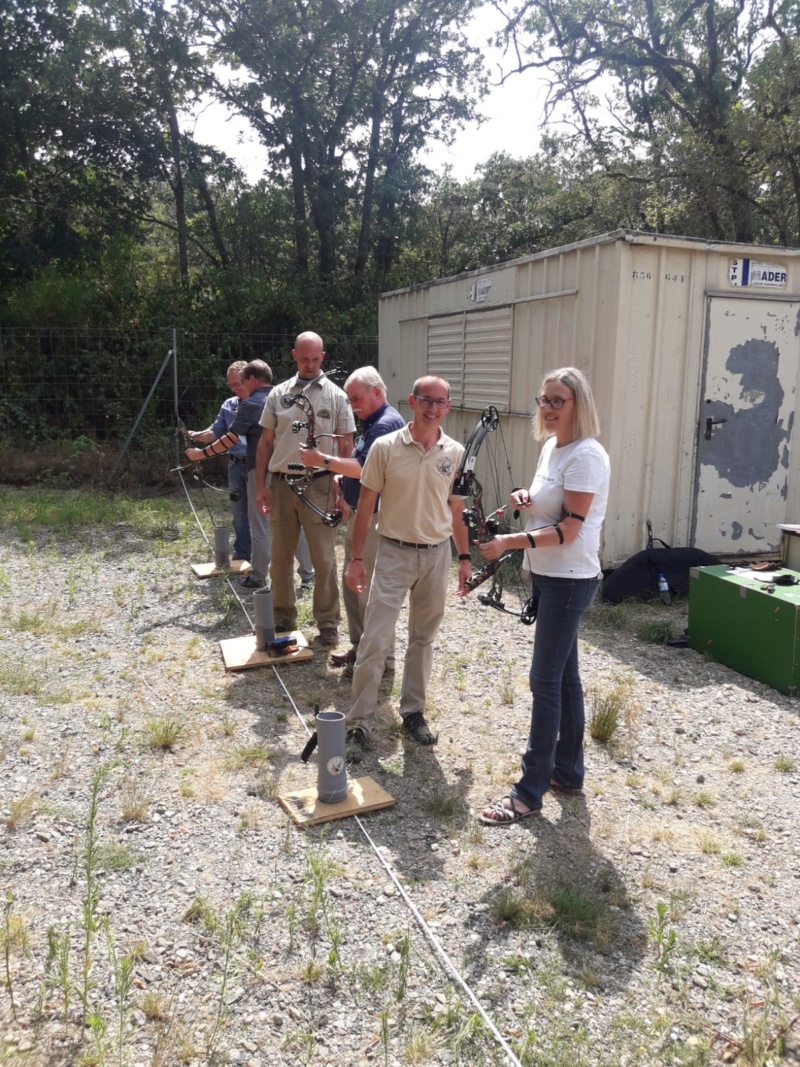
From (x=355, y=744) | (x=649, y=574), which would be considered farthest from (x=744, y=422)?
(x=355, y=744)

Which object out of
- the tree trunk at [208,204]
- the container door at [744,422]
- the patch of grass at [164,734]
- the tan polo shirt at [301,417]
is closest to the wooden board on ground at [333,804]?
the patch of grass at [164,734]

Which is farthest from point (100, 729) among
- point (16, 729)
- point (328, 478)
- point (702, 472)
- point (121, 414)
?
point (121, 414)

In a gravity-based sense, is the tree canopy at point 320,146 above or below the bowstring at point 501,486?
above

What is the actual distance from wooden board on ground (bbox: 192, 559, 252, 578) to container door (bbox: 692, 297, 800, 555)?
3.89 m

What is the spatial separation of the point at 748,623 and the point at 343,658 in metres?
2.50

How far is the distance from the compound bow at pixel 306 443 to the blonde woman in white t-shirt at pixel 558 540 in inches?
77.6

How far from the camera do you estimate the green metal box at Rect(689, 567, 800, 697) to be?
481 centimetres

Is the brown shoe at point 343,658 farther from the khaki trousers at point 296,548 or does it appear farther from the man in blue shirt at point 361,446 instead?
the khaki trousers at point 296,548

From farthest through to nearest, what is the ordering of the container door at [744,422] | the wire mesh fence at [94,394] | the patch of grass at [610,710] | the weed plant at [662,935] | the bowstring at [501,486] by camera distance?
1. the wire mesh fence at [94,394]
2. the bowstring at [501,486]
3. the container door at [744,422]
4. the patch of grass at [610,710]
5. the weed plant at [662,935]

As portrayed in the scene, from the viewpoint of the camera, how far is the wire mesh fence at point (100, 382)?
12594 millimetres

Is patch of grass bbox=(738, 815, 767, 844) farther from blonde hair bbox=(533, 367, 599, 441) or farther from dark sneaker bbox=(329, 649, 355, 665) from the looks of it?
dark sneaker bbox=(329, 649, 355, 665)

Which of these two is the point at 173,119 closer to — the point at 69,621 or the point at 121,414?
the point at 121,414

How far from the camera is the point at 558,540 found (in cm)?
307

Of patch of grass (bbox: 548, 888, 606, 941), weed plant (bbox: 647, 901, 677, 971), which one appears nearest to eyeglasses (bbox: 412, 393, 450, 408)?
patch of grass (bbox: 548, 888, 606, 941)
